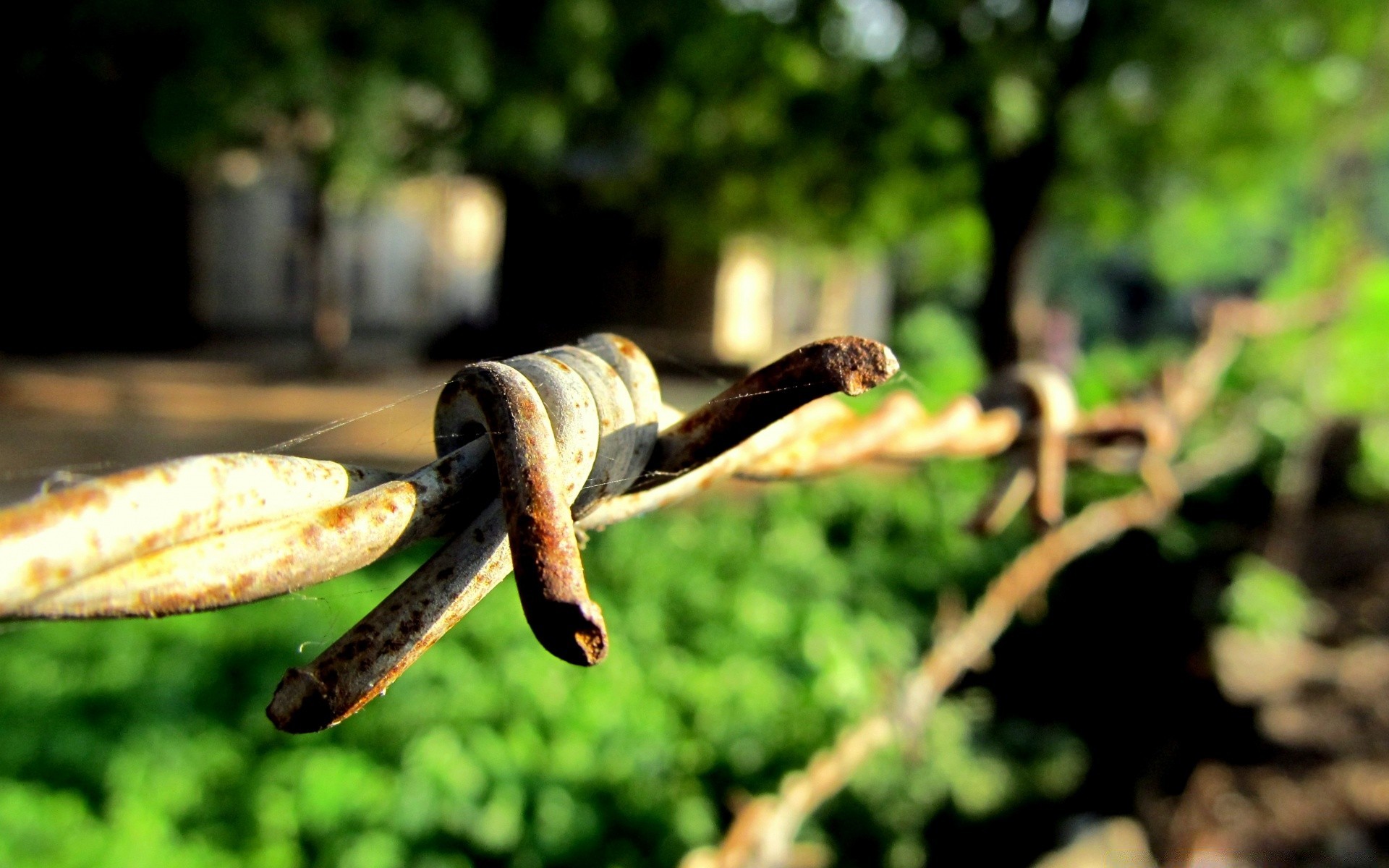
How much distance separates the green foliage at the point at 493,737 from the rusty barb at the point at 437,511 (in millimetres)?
1144

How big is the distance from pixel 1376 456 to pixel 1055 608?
118 inches

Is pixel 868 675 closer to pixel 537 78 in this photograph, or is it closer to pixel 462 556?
pixel 462 556

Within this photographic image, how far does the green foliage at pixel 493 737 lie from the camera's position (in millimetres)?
2096

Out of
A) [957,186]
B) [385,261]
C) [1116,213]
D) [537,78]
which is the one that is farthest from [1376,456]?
[385,261]

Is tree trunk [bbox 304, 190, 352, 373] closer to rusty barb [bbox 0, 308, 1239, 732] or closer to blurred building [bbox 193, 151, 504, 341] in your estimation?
blurred building [bbox 193, 151, 504, 341]

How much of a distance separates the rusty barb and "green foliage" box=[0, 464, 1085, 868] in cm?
114


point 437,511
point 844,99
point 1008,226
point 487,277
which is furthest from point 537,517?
point 487,277

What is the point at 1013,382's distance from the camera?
1206mm

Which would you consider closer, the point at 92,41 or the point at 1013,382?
the point at 1013,382

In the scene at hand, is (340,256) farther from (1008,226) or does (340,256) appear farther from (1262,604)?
(1262,604)

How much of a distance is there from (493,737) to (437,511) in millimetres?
2130

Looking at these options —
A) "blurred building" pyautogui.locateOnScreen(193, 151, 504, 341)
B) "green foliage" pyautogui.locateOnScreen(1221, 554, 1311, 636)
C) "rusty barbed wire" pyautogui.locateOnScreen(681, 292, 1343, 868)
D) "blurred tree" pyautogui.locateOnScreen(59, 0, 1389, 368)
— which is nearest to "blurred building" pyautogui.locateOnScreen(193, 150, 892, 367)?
"blurred building" pyautogui.locateOnScreen(193, 151, 504, 341)

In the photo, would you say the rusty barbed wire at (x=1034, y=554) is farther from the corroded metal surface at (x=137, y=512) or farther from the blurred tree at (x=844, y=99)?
the blurred tree at (x=844, y=99)

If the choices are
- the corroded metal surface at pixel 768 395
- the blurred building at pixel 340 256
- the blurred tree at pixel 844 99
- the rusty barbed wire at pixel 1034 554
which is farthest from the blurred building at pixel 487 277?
the corroded metal surface at pixel 768 395
